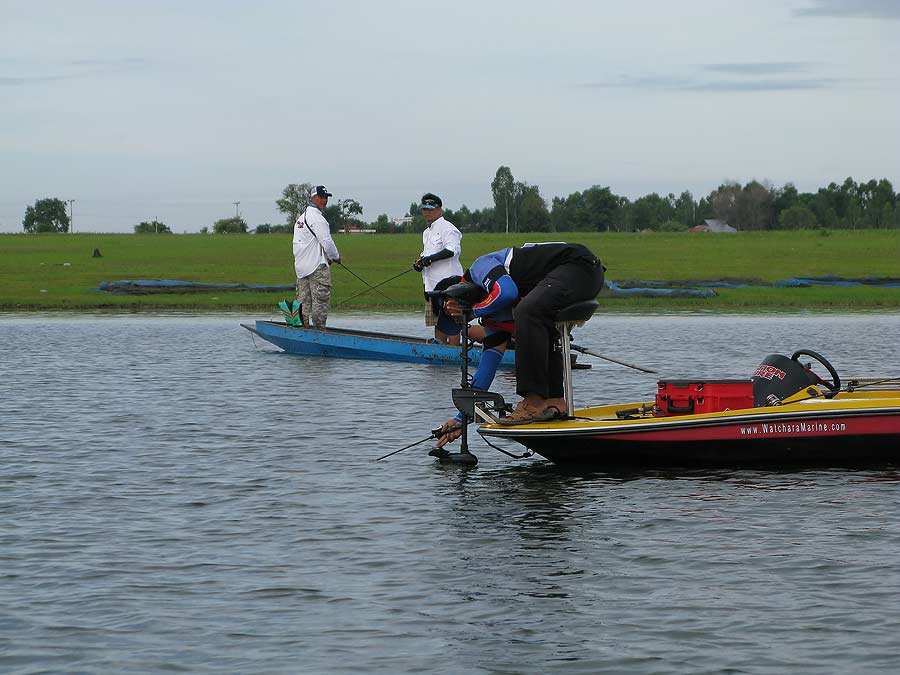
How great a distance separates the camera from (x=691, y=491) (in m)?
11.2

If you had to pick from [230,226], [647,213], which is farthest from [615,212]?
[230,226]

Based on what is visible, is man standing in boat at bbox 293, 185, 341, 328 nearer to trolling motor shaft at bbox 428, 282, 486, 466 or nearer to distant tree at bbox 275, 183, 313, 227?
trolling motor shaft at bbox 428, 282, 486, 466

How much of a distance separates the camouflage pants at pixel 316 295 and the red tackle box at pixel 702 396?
12.5 meters

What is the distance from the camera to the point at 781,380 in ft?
40.0

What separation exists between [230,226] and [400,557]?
106 m

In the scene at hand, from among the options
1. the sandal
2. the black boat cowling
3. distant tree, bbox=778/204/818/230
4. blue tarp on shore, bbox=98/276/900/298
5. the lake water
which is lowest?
the lake water

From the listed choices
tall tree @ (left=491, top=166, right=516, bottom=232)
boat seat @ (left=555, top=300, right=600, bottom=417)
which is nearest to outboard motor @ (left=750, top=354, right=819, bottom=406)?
boat seat @ (left=555, top=300, right=600, bottom=417)

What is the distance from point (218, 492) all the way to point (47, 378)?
10.6m

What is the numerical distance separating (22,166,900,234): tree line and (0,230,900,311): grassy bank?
43.6 metres

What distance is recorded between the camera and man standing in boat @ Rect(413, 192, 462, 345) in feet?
71.1

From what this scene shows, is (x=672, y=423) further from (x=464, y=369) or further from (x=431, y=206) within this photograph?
(x=431, y=206)

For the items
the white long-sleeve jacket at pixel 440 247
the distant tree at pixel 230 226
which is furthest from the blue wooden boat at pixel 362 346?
the distant tree at pixel 230 226

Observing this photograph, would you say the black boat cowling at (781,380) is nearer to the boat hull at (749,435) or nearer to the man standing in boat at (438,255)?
the boat hull at (749,435)

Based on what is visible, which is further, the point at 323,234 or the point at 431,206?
the point at 323,234
